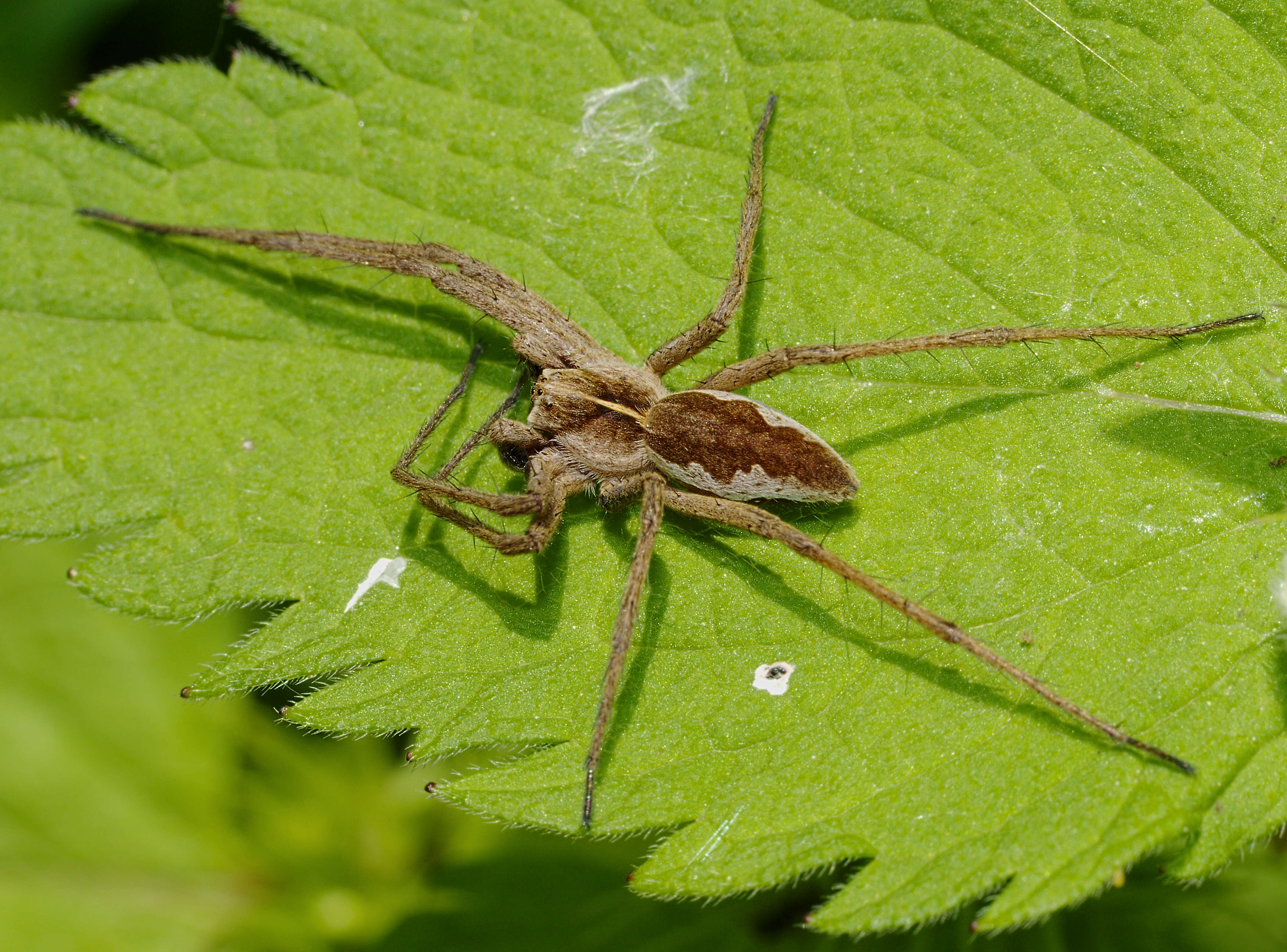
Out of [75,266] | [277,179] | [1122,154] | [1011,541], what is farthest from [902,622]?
[75,266]

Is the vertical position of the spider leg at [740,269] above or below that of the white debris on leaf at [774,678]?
above

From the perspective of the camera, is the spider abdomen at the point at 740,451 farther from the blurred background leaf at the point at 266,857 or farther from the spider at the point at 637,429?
the blurred background leaf at the point at 266,857

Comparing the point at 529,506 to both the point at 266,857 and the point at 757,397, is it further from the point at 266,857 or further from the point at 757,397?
the point at 266,857

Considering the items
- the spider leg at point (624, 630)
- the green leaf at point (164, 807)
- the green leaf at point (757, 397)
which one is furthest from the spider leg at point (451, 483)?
the green leaf at point (164, 807)

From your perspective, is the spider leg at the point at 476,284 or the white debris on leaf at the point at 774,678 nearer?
the white debris on leaf at the point at 774,678

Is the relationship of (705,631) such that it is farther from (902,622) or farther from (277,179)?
(277,179)

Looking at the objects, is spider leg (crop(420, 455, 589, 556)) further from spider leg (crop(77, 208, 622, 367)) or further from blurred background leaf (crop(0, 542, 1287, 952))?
blurred background leaf (crop(0, 542, 1287, 952))

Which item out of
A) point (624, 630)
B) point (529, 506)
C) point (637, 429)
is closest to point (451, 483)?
point (529, 506)
